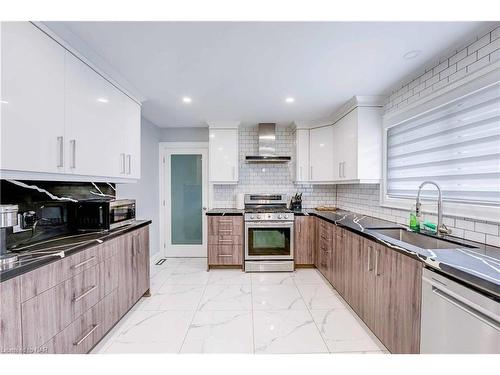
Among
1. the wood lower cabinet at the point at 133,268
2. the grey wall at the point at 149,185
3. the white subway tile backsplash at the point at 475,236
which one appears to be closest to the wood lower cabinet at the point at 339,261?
the white subway tile backsplash at the point at 475,236

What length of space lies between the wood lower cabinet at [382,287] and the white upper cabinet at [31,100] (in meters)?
2.39

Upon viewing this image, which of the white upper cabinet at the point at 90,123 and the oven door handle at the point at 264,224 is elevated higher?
the white upper cabinet at the point at 90,123

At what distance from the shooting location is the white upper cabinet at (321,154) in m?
3.67

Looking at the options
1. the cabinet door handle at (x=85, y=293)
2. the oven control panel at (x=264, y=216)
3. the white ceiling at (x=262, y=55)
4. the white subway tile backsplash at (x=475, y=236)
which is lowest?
the cabinet door handle at (x=85, y=293)

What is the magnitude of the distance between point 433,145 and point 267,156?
7.12ft

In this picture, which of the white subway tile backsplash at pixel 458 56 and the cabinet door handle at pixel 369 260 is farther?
the cabinet door handle at pixel 369 260

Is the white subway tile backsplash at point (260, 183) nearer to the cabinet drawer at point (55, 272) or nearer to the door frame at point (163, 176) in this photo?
the door frame at point (163, 176)

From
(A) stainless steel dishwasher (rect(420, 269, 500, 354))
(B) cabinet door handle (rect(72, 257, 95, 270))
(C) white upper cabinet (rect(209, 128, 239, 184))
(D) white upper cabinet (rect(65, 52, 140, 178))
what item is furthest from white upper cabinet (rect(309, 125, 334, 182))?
(B) cabinet door handle (rect(72, 257, 95, 270))

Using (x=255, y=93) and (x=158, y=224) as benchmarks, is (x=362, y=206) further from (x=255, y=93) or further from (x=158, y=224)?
(x=158, y=224)

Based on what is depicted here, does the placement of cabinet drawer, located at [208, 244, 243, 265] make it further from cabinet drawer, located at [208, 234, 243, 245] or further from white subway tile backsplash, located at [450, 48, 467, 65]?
white subway tile backsplash, located at [450, 48, 467, 65]

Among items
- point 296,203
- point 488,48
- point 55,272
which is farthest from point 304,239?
point 55,272

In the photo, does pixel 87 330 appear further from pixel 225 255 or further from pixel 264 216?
pixel 264 216

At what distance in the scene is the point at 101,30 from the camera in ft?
5.10
